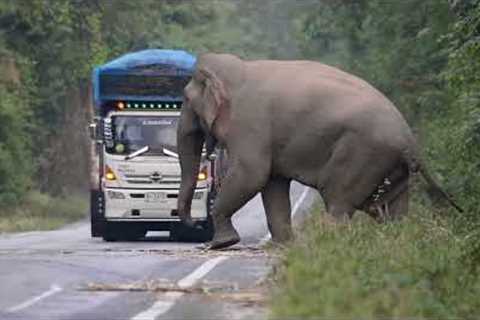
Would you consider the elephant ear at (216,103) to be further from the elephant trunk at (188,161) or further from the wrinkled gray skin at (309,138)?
the elephant trunk at (188,161)

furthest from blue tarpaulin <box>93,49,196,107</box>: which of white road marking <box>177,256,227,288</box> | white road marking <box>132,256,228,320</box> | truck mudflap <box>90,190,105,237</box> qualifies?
white road marking <box>132,256,228,320</box>

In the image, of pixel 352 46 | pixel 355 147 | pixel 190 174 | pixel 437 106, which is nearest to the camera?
pixel 355 147

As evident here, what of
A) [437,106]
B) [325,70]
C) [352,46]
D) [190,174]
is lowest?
[352,46]

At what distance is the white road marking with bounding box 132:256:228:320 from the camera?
42.4 feet

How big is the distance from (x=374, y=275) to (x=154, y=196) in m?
16.3

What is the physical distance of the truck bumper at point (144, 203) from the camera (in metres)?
Answer: 27.8

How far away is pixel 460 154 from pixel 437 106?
13.1 m

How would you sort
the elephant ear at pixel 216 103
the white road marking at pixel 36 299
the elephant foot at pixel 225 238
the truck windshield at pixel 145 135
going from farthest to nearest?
the truck windshield at pixel 145 135, the elephant foot at pixel 225 238, the elephant ear at pixel 216 103, the white road marking at pixel 36 299

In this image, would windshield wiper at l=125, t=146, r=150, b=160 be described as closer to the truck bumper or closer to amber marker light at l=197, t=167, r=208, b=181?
the truck bumper

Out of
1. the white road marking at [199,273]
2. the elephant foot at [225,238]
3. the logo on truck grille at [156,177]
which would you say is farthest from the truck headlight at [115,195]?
the white road marking at [199,273]

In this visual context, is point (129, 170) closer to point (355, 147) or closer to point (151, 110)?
point (151, 110)

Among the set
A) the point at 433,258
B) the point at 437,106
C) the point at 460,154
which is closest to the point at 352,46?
the point at 437,106

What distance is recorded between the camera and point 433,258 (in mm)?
13445

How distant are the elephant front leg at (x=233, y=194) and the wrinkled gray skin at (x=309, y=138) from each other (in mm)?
12
